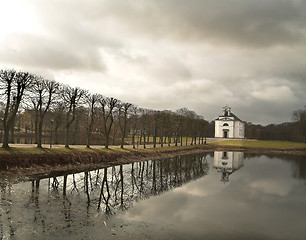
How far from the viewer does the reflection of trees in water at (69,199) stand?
787 centimetres

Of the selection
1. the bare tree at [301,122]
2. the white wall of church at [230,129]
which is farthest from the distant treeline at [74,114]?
the white wall of church at [230,129]

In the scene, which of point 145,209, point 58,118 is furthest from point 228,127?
point 145,209

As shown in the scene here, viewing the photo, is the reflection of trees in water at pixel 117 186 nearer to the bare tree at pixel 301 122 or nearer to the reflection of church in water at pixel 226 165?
the reflection of church in water at pixel 226 165

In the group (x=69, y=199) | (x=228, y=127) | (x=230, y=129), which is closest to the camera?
(x=69, y=199)

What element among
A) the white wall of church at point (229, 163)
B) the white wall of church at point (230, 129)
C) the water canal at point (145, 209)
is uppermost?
the white wall of church at point (230, 129)

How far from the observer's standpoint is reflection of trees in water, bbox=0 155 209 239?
7.87 meters

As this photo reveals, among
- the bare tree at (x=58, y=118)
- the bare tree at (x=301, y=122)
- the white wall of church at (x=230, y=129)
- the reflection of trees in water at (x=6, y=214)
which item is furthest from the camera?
the white wall of church at (x=230, y=129)

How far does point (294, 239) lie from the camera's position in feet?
27.0

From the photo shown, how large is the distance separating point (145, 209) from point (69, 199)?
3.85m

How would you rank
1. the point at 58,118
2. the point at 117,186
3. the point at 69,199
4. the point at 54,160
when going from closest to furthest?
1. the point at 69,199
2. the point at 117,186
3. the point at 54,160
4. the point at 58,118

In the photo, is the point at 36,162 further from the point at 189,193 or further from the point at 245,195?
the point at 245,195

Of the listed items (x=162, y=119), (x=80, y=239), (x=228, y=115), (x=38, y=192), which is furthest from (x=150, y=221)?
(x=228, y=115)

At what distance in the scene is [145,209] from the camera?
10641mm

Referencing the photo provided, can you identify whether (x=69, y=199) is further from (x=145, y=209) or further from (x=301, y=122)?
(x=301, y=122)
